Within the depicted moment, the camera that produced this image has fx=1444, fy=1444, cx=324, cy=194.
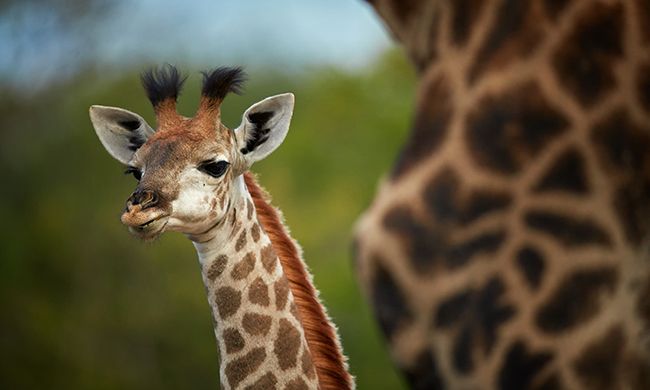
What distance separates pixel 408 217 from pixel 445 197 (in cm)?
10

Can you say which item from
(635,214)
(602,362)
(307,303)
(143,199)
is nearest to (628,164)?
(635,214)

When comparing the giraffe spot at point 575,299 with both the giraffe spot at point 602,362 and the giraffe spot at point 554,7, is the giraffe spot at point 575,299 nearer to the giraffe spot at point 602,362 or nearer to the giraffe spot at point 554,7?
the giraffe spot at point 602,362

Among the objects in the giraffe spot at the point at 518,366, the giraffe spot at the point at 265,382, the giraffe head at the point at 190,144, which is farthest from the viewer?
the giraffe spot at the point at 518,366

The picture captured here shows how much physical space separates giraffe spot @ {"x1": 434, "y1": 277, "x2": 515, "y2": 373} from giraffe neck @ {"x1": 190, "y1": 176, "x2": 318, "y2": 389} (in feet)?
2.20

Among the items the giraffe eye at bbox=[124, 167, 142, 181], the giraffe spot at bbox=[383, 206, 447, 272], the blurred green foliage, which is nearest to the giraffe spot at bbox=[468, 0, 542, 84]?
the giraffe spot at bbox=[383, 206, 447, 272]

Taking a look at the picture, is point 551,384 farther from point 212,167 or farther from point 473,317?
point 212,167

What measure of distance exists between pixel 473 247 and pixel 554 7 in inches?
24.0

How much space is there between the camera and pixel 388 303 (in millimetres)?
3338

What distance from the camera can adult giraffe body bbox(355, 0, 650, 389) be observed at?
10.4 ft

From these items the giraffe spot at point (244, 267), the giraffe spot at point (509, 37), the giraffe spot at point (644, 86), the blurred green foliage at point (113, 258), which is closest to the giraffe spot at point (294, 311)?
the giraffe spot at point (244, 267)

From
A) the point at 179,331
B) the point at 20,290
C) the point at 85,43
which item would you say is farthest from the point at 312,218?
the point at 85,43

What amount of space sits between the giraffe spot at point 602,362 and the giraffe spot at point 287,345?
0.77 metres

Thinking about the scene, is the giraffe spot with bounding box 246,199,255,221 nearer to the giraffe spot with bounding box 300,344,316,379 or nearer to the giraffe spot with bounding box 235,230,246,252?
the giraffe spot with bounding box 235,230,246,252

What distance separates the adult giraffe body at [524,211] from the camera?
317cm
